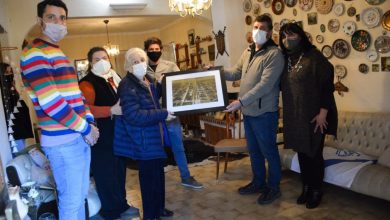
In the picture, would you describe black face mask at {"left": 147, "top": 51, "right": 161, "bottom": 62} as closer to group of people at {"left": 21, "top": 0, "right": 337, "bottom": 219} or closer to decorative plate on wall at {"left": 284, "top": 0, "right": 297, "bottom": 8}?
group of people at {"left": 21, "top": 0, "right": 337, "bottom": 219}

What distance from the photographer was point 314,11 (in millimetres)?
3723

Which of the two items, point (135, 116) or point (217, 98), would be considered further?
point (217, 98)

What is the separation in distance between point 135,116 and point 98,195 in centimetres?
81

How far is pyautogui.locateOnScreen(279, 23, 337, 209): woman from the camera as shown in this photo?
2523 millimetres

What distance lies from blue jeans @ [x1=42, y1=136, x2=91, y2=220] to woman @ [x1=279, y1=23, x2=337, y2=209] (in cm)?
163

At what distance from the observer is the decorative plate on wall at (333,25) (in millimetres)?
3471

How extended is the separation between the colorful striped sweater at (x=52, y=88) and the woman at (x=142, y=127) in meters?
0.53

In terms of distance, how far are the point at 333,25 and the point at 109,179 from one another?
108 inches

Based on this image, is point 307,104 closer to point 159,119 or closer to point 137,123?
point 159,119

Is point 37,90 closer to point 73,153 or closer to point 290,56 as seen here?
point 73,153

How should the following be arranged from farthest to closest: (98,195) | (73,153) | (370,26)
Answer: (370,26), (98,195), (73,153)

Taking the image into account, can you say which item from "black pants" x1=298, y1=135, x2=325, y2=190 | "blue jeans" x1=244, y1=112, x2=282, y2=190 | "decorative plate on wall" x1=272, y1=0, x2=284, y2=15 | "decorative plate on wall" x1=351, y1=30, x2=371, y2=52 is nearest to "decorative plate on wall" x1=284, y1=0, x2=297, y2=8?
"decorative plate on wall" x1=272, y1=0, x2=284, y2=15

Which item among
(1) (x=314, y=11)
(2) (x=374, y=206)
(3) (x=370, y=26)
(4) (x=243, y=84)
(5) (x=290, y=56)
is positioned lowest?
(2) (x=374, y=206)

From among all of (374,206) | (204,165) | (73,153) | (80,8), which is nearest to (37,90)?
(73,153)
